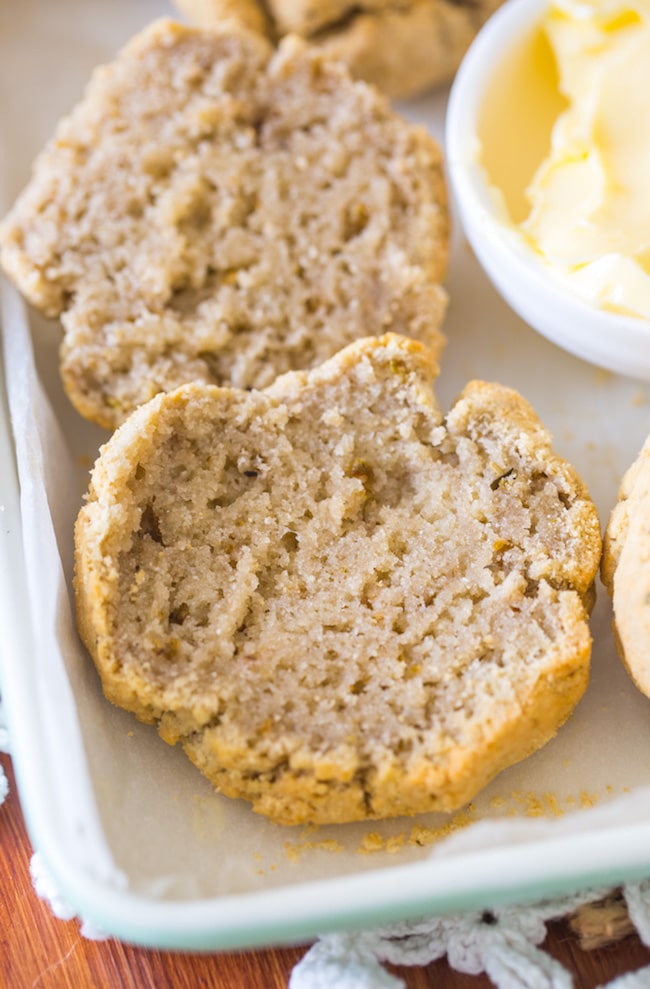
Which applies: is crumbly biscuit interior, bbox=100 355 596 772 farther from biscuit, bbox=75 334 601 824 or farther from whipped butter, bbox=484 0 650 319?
whipped butter, bbox=484 0 650 319

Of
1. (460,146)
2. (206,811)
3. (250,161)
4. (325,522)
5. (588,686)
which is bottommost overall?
(588,686)

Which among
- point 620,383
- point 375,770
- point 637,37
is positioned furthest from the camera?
point 620,383

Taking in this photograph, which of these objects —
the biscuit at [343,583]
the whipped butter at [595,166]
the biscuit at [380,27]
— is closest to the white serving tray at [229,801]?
the biscuit at [343,583]

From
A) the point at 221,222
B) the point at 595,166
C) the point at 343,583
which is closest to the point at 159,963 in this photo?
the point at 343,583

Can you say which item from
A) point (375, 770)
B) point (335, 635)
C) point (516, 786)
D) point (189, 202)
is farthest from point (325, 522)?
point (189, 202)

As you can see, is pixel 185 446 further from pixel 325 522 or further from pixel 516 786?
pixel 516 786
